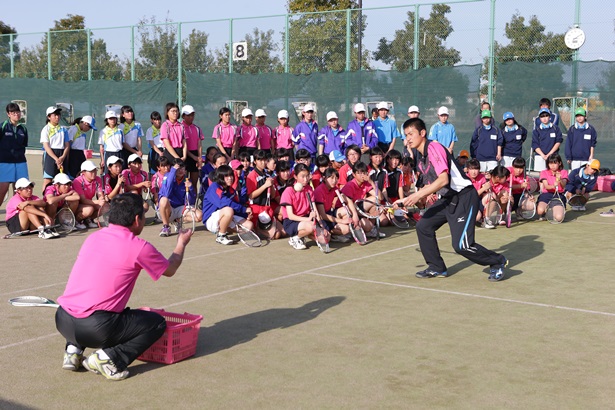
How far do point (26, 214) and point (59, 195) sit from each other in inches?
24.2

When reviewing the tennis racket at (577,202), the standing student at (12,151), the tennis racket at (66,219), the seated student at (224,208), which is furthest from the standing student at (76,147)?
the tennis racket at (577,202)

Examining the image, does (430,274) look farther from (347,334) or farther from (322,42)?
(322,42)

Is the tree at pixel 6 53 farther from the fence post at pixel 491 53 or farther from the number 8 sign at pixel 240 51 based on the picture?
the fence post at pixel 491 53

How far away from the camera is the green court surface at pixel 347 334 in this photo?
4945 mm

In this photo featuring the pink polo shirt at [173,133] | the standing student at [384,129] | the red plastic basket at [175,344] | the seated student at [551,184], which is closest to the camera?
the red plastic basket at [175,344]

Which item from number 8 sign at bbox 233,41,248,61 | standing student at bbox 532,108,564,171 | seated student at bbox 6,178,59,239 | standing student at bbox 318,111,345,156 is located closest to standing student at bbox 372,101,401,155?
standing student at bbox 318,111,345,156

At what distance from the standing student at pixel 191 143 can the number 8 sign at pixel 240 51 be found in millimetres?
11023

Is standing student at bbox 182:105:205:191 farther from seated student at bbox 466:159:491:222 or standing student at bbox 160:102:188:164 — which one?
seated student at bbox 466:159:491:222

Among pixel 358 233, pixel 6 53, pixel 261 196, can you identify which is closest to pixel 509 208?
pixel 358 233

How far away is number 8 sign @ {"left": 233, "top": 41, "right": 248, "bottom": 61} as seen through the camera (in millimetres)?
24406

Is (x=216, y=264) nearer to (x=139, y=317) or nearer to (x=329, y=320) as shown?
(x=329, y=320)

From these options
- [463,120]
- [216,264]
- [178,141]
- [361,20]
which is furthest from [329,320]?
[361,20]

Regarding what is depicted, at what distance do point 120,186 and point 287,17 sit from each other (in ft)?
43.1

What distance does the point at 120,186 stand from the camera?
12.2 meters
